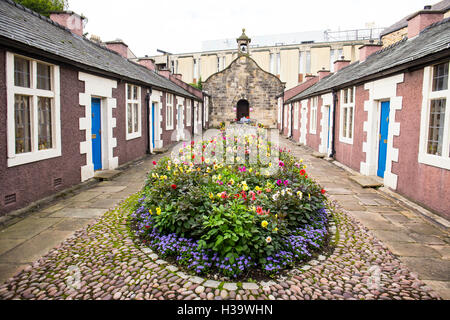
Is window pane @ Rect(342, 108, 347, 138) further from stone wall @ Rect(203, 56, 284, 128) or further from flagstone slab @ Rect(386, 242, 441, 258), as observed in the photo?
stone wall @ Rect(203, 56, 284, 128)

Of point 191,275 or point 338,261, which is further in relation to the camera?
point 338,261

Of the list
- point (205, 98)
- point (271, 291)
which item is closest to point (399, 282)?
point (271, 291)

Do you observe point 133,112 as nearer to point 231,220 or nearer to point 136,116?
point 136,116

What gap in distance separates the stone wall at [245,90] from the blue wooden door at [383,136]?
23.7 meters

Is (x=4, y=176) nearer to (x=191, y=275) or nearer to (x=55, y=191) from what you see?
(x=55, y=191)

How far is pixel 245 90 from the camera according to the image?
109 ft

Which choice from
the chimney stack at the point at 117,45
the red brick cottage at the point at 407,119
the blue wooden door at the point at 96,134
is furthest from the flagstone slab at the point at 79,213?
the chimney stack at the point at 117,45

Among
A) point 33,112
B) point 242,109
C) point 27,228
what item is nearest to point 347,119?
point 33,112

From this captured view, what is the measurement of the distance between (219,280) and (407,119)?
255 inches

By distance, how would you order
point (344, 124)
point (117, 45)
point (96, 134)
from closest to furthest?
point (96, 134)
point (344, 124)
point (117, 45)

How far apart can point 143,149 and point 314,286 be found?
1178cm

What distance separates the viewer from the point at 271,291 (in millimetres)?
3391

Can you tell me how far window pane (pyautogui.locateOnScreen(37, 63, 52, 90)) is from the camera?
269 inches

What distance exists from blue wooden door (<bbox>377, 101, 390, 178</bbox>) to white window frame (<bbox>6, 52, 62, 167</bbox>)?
9.08 meters
